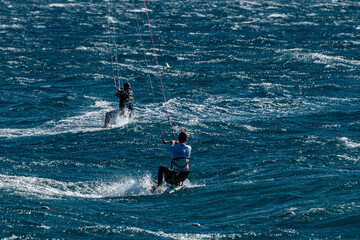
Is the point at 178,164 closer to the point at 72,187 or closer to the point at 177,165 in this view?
the point at 177,165

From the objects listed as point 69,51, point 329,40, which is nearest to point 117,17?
point 69,51

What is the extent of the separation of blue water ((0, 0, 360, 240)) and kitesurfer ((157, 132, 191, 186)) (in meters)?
0.38

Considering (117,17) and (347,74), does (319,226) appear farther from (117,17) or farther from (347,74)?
(117,17)

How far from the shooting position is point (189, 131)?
824 inches

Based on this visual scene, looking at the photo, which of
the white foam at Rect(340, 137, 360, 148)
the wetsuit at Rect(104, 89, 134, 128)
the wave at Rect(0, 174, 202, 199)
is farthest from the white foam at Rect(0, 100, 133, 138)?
the white foam at Rect(340, 137, 360, 148)

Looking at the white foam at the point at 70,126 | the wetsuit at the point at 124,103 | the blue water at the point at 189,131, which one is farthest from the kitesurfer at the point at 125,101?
the blue water at the point at 189,131

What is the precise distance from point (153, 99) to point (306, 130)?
835 centimetres

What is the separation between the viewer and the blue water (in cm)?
1153

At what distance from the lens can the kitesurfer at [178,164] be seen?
14062 mm

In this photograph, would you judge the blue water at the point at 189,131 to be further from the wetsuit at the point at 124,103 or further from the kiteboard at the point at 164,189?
the wetsuit at the point at 124,103

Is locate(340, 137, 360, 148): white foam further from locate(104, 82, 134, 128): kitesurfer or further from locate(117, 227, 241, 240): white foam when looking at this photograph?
locate(117, 227, 241, 240): white foam

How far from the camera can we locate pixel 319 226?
11000 millimetres

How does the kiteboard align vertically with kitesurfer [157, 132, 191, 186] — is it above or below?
below

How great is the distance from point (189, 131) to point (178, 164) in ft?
22.2
